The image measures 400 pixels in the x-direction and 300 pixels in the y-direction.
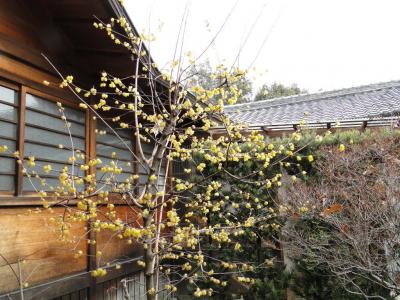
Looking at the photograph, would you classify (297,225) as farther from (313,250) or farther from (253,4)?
(253,4)

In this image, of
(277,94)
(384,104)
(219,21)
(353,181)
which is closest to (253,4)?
(219,21)

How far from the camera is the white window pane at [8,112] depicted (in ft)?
13.3

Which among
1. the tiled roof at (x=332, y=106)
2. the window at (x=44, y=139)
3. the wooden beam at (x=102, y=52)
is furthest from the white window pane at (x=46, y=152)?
the tiled roof at (x=332, y=106)

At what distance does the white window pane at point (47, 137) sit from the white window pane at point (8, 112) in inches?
9.6

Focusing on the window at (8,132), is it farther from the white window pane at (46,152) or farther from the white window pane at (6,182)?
the white window pane at (46,152)

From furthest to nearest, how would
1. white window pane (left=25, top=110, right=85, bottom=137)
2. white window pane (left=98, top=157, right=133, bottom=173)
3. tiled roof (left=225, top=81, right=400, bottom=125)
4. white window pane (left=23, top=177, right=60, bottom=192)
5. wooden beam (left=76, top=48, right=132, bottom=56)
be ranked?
tiled roof (left=225, top=81, right=400, bottom=125) → white window pane (left=98, top=157, right=133, bottom=173) → wooden beam (left=76, top=48, right=132, bottom=56) → white window pane (left=25, top=110, right=85, bottom=137) → white window pane (left=23, top=177, right=60, bottom=192)

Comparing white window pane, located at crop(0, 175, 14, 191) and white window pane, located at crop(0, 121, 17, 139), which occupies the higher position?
white window pane, located at crop(0, 121, 17, 139)

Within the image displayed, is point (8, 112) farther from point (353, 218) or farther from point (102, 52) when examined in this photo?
point (353, 218)

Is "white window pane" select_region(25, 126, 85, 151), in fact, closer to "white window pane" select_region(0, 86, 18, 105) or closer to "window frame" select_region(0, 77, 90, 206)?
"window frame" select_region(0, 77, 90, 206)

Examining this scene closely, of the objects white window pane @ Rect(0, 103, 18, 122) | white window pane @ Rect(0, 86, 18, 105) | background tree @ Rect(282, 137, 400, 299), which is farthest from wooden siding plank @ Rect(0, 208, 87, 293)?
background tree @ Rect(282, 137, 400, 299)

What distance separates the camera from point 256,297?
21.8ft

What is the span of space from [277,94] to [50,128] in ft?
80.0

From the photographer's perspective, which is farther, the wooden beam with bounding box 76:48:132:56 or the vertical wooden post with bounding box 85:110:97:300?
the wooden beam with bounding box 76:48:132:56

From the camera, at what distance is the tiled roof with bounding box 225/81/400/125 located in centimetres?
972
